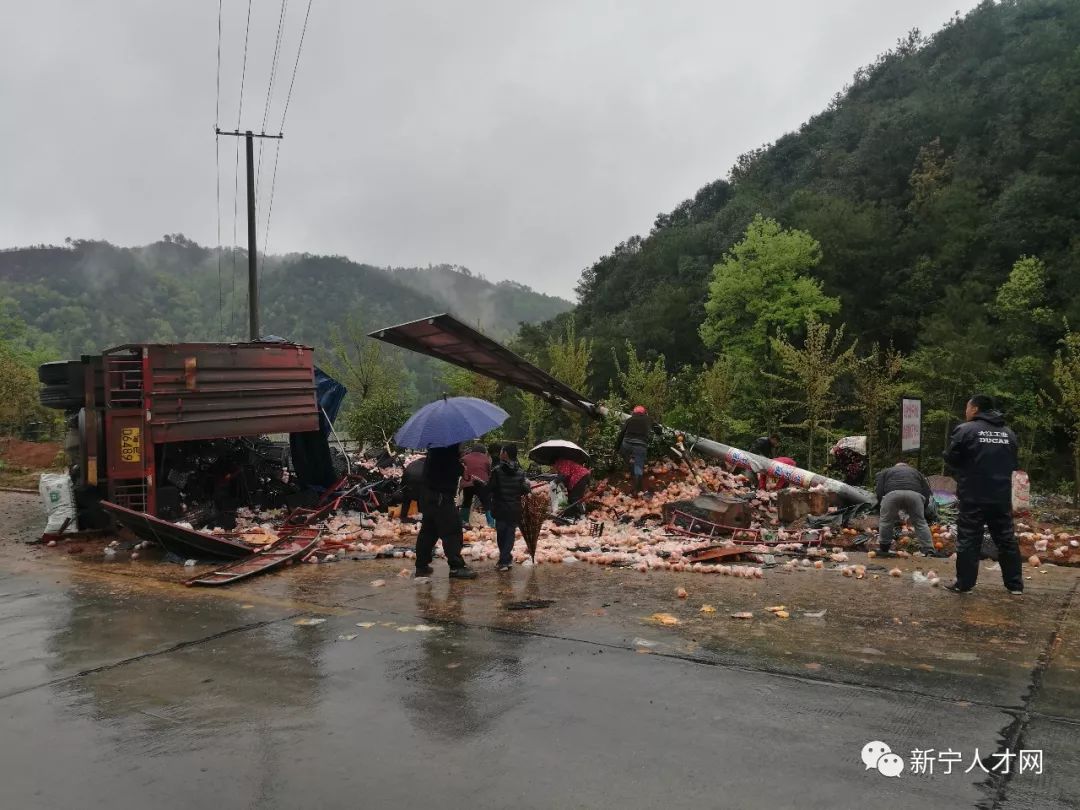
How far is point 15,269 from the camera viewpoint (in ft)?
393

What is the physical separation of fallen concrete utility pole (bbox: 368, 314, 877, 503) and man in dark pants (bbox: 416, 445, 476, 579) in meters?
3.45

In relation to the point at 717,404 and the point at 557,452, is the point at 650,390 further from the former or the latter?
the point at 557,452

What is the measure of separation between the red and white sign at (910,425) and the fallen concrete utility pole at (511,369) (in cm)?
106

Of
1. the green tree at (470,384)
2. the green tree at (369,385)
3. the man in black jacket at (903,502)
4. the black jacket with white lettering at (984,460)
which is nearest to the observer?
the black jacket with white lettering at (984,460)

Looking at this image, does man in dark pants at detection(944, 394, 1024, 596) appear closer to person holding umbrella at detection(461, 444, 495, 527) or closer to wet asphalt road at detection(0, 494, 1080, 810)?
wet asphalt road at detection(0, 494, 1080, 810)

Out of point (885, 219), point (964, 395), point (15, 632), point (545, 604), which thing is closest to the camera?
point (15, 632)

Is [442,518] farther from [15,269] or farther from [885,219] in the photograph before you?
[15,269]

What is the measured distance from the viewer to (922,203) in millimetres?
58312

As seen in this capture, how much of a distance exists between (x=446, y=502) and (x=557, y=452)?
185 inches

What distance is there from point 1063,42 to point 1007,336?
136 ft

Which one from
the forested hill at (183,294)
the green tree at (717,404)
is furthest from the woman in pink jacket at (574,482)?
the forested hill at (183,294)

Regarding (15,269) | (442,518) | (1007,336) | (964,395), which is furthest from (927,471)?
(15,269)

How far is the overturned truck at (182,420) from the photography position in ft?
35.5

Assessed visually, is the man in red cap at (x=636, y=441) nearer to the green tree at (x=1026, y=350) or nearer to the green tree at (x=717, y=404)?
the green tree at (x=717, y=404)
